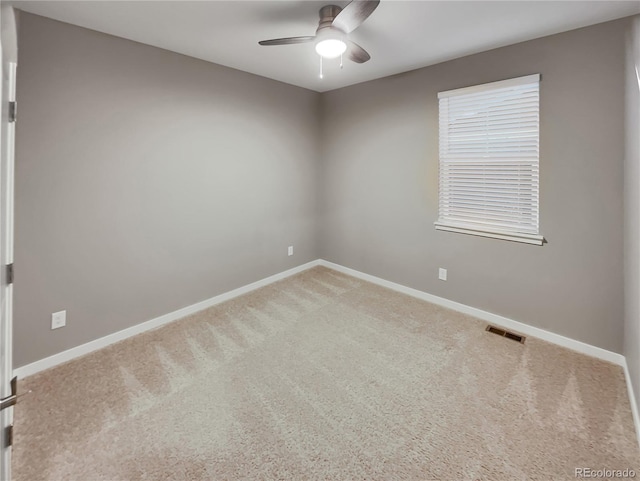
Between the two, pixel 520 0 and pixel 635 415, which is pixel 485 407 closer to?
pixel 635 415

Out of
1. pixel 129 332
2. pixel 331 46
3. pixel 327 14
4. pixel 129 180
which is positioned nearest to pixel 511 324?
pixel 331 46

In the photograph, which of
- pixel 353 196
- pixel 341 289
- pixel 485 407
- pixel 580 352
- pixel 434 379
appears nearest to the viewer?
pixel 485 407

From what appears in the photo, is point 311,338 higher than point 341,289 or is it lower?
lower

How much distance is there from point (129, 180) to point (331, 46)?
6.41 feet

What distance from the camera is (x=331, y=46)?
210cm

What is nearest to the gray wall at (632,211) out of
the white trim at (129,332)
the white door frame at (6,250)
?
the white door frame at (6,250)

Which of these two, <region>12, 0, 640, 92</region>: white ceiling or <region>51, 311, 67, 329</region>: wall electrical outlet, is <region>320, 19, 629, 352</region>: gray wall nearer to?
<region>12, 0, 640, 92</region>: white ceiling

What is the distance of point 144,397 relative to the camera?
6.52 ft

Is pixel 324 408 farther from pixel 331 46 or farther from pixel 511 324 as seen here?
pixel 331 46

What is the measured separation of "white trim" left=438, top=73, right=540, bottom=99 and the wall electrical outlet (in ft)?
12.5

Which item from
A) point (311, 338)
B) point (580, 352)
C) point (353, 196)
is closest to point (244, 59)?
point (353, 196)

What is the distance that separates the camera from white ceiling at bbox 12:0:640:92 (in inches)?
78.8

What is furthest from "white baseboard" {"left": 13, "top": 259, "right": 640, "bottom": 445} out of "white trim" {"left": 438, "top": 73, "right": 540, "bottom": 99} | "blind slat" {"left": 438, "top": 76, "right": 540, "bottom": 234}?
"white trim" {"left": 438, "top": 73, "right": 540, "bottom": 99}

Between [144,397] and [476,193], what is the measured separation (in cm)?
319
